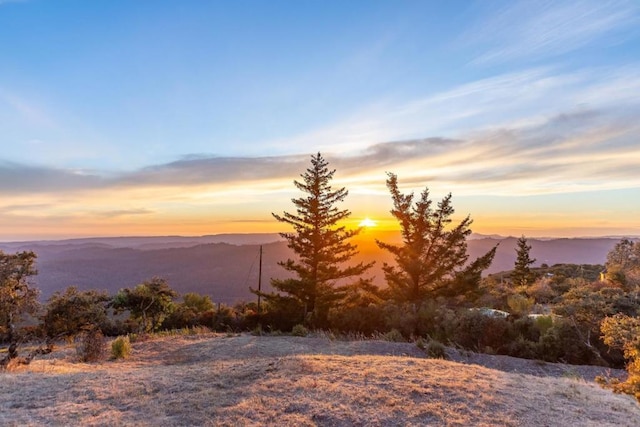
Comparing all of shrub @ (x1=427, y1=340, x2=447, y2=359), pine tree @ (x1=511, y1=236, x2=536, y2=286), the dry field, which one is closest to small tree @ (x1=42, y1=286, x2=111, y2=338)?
the dry field

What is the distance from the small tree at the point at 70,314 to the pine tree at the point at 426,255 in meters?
13.3

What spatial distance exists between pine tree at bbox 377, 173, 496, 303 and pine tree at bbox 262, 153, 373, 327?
118 inches

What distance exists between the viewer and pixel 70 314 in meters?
11.8

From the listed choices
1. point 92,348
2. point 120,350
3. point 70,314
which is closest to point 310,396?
point 120,350

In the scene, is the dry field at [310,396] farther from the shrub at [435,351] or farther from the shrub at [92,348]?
the shrub at [435,351]

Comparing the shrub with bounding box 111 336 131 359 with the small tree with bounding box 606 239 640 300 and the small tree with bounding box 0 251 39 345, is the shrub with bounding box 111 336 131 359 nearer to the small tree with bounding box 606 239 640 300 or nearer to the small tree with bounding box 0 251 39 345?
the small tree with bounding box 0 251 39 345

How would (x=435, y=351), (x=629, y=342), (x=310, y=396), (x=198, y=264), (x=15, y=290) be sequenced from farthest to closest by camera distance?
(x=198, y=264) → (x=435, y=351) → (x=15, y=290) → (x=310, y=396) → (x=629, y=342)

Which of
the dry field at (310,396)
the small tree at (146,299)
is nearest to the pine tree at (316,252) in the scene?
the small tree at (146,299)

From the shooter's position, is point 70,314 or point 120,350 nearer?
point 120,350

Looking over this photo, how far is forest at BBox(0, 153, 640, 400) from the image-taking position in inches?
419

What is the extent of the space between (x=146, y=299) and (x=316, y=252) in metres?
9.28

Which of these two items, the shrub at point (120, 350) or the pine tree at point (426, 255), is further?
the pine tree at point (426, 255)

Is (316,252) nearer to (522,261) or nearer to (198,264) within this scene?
(522,261)

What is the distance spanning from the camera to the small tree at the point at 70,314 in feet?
38.4
